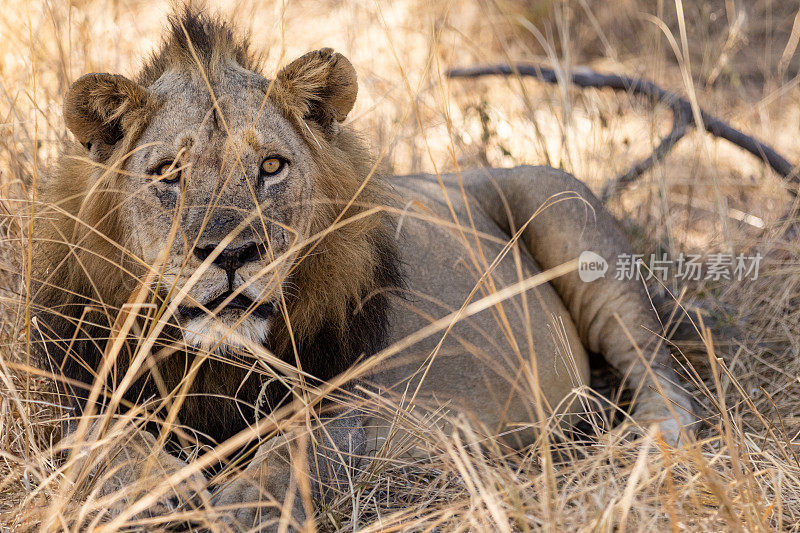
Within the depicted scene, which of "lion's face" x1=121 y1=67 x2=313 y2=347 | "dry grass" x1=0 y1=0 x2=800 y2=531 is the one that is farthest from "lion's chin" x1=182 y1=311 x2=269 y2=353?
"dry grass" x1=0 y1=0 x2=800 y2=531

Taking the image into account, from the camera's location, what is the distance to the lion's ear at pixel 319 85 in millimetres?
3006

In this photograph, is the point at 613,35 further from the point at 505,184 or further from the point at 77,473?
the point at 77,473

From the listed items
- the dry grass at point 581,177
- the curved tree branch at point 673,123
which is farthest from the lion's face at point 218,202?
the curved tree branch at point 673,123

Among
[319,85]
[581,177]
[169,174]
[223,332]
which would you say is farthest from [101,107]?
[581,177]

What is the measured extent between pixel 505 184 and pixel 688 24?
665 cm

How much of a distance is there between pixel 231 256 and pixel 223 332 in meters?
0.25

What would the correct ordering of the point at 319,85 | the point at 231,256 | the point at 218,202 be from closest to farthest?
the point at 231,256, the point at 218,202, the point at 319,85

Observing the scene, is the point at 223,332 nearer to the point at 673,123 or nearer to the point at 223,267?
the point at 223,267

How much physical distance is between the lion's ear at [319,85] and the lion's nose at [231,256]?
24.8 inches

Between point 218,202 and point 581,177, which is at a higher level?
point 218,202

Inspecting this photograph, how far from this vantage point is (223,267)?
102 inches

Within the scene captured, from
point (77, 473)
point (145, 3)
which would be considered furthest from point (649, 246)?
point (145, 3)

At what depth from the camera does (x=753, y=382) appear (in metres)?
4.42

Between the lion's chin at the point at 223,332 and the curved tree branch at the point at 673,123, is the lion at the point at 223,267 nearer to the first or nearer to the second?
the lion's chin at the point at 223,332
